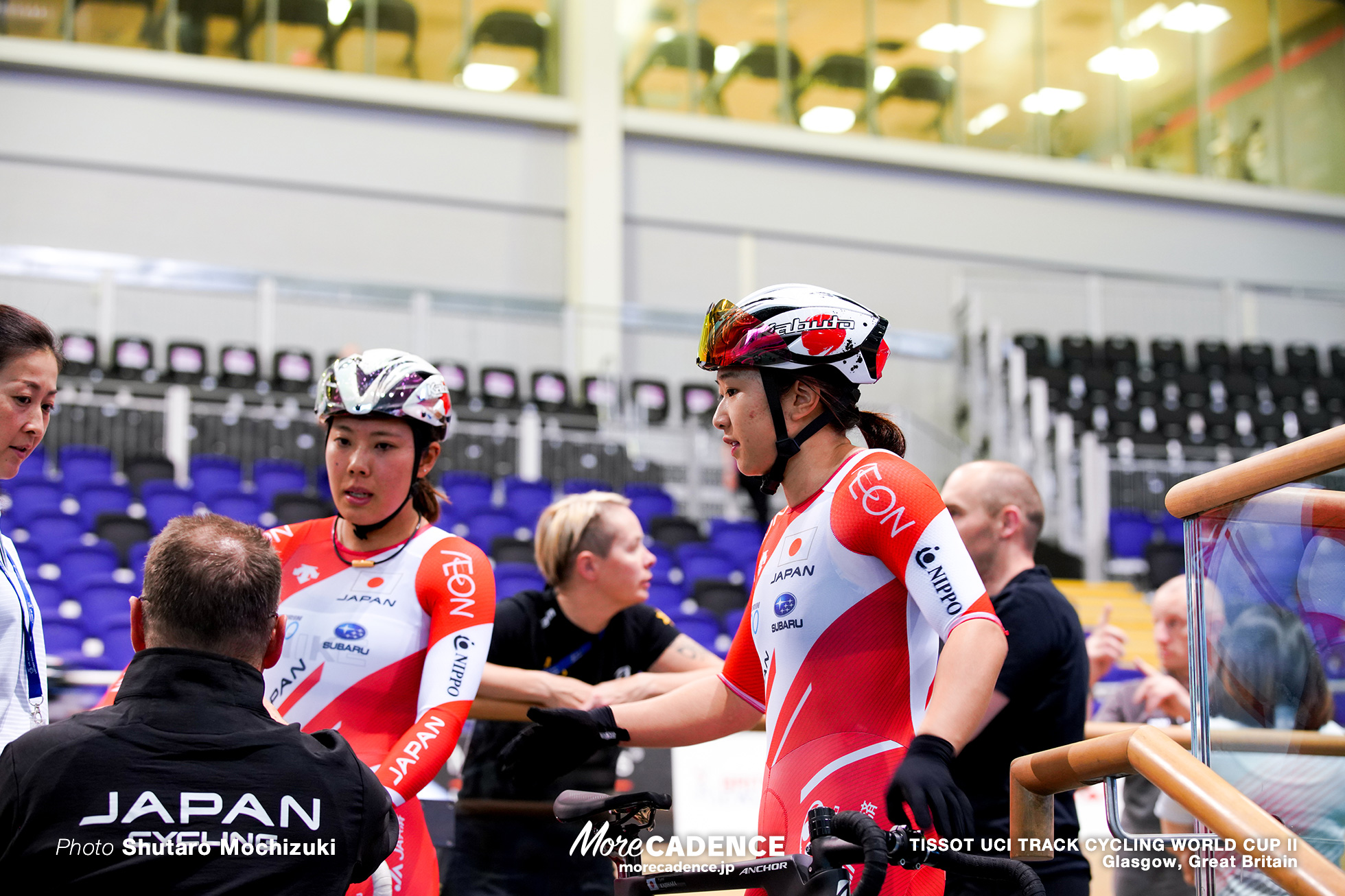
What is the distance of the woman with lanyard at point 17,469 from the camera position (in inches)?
110

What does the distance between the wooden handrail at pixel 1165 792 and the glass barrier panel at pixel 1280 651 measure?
12 cm

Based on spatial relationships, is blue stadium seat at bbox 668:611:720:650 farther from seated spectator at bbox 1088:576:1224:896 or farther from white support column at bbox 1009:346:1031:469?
white support column at bbox 1009:346:1031:469

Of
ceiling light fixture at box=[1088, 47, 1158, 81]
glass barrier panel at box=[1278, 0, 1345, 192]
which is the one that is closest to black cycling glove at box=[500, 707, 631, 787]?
ceiling light fixture at box=[1088, 47, 1158, 81]

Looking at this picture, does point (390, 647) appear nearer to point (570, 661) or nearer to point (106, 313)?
point (570, 661)

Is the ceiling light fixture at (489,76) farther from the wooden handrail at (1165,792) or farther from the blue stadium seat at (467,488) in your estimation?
the wooden handrail at (1165,792)

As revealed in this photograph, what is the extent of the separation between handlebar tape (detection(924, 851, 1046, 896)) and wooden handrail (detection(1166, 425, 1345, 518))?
78 centimetres

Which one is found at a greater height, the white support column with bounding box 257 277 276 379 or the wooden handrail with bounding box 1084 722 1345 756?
the white support column with bounding box 257 277 276 379

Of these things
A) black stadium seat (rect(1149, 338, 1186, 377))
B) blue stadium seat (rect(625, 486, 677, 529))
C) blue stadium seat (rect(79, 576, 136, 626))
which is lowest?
blue stadium seat (rect(79, 576, 136, 626))

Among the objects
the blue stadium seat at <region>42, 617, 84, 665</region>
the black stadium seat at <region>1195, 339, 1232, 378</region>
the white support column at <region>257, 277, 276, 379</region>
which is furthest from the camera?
the black stadium seat at <region>1195, 339, 1232, 378</region>

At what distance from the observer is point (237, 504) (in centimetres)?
1200

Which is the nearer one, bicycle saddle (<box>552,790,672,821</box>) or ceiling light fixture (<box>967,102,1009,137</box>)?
bicycle saddle (<box>552,790,672,821</box>)

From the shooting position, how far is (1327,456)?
7.04 feet

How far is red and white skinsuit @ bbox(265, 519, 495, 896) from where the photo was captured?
318 centimetres

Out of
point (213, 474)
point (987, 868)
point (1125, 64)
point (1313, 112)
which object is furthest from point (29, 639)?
point (1313, 112)
